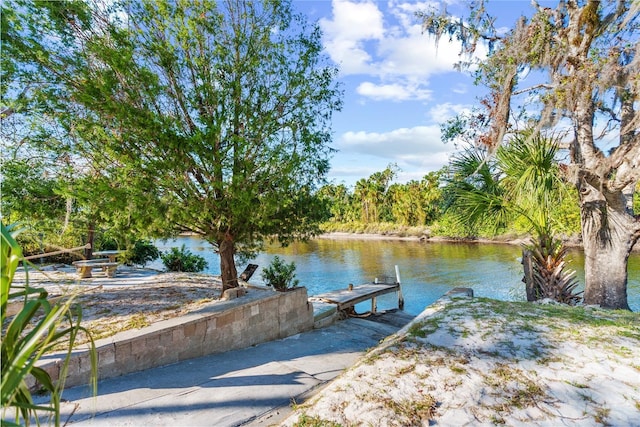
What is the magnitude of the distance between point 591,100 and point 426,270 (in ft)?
44.3

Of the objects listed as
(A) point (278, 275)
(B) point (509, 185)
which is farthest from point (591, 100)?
(A) point (278, 275)

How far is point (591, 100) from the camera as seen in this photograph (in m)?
5.68

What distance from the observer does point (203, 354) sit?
4.32 metres

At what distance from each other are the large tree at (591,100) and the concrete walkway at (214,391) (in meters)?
4.86

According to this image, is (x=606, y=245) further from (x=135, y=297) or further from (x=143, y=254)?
(x=143, y=254)

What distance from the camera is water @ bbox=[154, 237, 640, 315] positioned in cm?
1248

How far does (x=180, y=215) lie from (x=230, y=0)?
331 cm

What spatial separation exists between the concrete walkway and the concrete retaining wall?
0.13 m

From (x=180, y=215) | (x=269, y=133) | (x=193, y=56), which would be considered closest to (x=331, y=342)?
(x=180, y=215)

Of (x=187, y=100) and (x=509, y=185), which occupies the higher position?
(x=187, y=100)

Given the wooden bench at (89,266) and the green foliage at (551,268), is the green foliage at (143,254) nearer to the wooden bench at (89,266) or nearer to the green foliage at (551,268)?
the wooden bench at (89,266)

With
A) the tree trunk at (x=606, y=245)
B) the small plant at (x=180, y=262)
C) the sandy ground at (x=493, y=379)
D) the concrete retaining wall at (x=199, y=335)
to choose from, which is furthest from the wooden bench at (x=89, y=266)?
the tree trunk at (x=606, y=245)

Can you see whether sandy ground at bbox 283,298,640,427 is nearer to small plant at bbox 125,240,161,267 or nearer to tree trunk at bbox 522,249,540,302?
tree trunk at bbox 522,249,540,302

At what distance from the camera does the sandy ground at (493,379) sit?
236 cm
